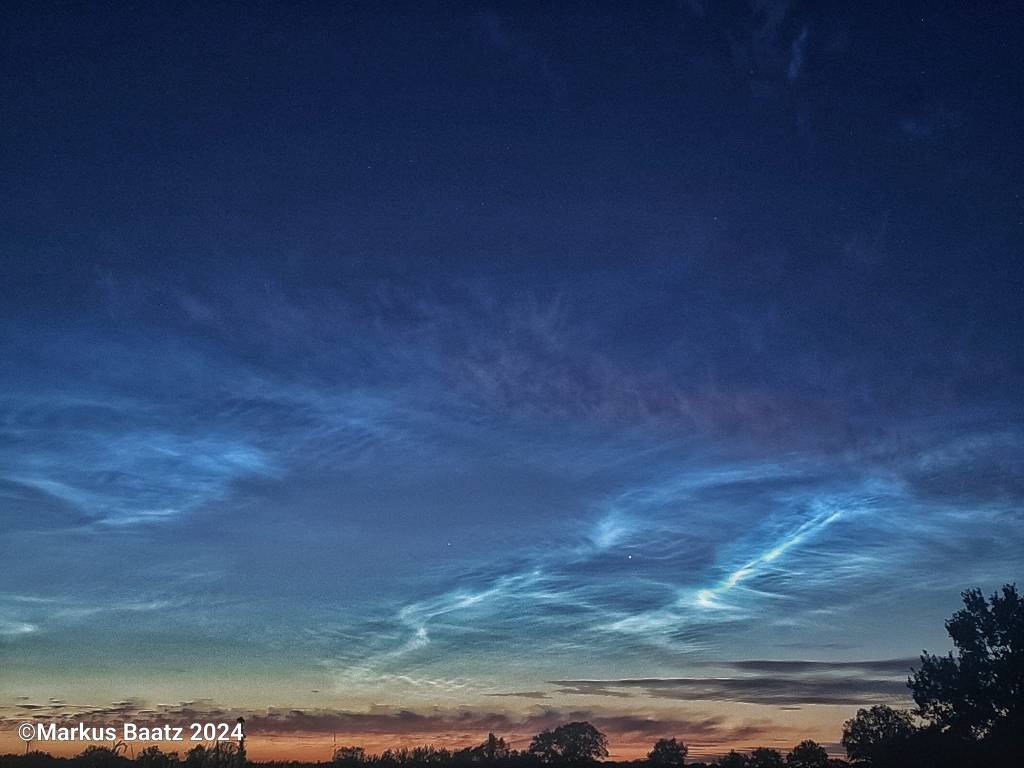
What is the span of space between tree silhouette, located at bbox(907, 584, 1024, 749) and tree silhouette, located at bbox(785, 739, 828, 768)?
11365 mm

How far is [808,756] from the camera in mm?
88938

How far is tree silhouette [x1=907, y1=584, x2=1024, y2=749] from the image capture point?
62250 millimetres

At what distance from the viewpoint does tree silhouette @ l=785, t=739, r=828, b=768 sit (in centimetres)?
7006

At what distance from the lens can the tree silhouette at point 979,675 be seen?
62.2 m

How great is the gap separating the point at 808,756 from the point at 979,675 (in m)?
29.1

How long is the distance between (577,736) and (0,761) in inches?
4647

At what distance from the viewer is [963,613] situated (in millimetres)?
72812

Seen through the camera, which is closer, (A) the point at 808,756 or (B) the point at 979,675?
(B) the point at 979,675

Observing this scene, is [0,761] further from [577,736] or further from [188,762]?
[577,736]

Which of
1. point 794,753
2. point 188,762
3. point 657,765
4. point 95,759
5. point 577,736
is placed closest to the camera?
point 188,762

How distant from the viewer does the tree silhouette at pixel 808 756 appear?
70062 mm

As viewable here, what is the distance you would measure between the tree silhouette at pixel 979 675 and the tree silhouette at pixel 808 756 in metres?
11.4

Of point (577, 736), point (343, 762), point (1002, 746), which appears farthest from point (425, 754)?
point (577, 736)

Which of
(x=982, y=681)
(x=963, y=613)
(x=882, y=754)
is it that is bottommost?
(x=882, y=754)
